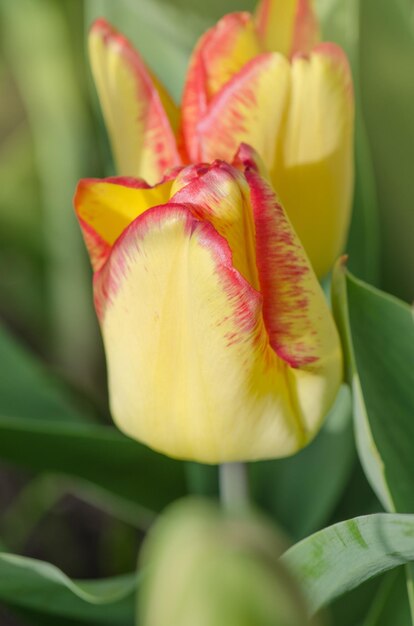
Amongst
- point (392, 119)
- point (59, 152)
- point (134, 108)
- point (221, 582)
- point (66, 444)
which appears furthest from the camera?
point (59, 152)

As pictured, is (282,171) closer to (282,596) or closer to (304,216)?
(304,216)

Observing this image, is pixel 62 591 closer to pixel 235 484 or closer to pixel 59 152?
pixel 235 484

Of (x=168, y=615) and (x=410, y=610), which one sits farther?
(x=410, y=610)

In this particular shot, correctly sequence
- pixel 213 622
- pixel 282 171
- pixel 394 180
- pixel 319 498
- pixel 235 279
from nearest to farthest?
pixel 213 622 < pixel 235 279 < pixel 282 171 < pixel 319 498 < pixel 394 180

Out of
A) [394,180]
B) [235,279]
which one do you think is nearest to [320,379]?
[235,279]

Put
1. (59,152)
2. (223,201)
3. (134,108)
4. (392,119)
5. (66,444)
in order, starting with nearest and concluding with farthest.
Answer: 1. (223,201)
2. (134,108)
3. (66,444)
4. (392,119)
5. (59,152)

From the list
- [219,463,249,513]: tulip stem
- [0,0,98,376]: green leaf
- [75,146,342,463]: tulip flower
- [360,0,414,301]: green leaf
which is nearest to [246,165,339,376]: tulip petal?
[75,146,342,463]: tulip flower

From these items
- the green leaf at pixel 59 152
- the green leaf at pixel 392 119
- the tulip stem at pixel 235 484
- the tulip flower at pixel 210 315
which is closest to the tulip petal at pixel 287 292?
the tulip flower at pixel 210 315

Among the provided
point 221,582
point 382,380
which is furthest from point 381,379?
point 221,582
